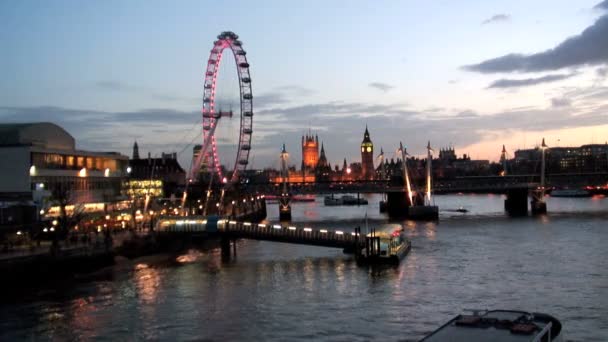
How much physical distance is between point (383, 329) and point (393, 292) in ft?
23.0

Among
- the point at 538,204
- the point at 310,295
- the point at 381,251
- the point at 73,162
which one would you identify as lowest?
the point at 310,295

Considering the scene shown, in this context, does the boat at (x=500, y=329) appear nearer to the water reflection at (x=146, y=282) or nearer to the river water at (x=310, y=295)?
the river water at (x=310, y=295)

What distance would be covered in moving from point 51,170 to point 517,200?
215 ft

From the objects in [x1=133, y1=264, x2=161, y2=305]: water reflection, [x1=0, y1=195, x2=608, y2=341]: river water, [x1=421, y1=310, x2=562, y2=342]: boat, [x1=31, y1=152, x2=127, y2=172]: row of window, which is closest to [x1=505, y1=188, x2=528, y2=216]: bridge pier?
[x1=0, y1=195, x2=608, y2=341]: river water

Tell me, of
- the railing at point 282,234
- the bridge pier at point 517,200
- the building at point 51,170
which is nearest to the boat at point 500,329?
the railing at point 282,234

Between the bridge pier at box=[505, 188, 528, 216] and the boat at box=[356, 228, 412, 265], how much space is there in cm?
5786

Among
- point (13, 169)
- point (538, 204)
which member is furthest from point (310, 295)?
point (538, 204)

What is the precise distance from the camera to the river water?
77.7 ft

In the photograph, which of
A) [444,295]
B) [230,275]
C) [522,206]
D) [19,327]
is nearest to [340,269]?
[230,275]

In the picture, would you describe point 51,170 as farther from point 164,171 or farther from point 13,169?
point 164,171

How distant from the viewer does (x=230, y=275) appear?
119ft

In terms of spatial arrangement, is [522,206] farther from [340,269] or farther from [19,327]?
[19,327]

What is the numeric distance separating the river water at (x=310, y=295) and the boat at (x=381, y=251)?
2.35 feet

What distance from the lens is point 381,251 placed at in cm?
3969
